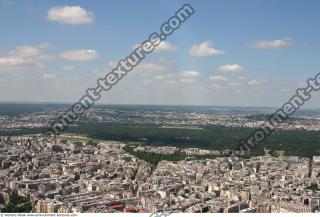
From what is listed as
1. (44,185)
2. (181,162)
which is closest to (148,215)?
(44,185)

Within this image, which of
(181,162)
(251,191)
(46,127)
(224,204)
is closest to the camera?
A: (224,204)

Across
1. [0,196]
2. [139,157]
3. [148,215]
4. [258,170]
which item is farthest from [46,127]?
[148,215]

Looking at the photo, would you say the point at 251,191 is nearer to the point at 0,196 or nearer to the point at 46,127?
the point at 0,196

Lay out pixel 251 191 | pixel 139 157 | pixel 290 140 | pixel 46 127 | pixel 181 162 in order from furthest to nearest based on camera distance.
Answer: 1. pixel 46 127
2. pixel 290 140
3. pixel 139 157
4. pixel 181 162
5. pixel 251 191

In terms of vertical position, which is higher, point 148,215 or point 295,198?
point 148,215

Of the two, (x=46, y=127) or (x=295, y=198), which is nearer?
(x=295, y=198)

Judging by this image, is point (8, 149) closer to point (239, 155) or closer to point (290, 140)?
point (239, 155)

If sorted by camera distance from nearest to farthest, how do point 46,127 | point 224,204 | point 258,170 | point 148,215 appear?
1. point 148,215
2. point 224,204
3. point 258,170
4. point 46,127

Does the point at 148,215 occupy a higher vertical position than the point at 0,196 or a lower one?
higher

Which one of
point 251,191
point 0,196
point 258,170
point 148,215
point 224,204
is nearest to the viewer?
point 148,215
